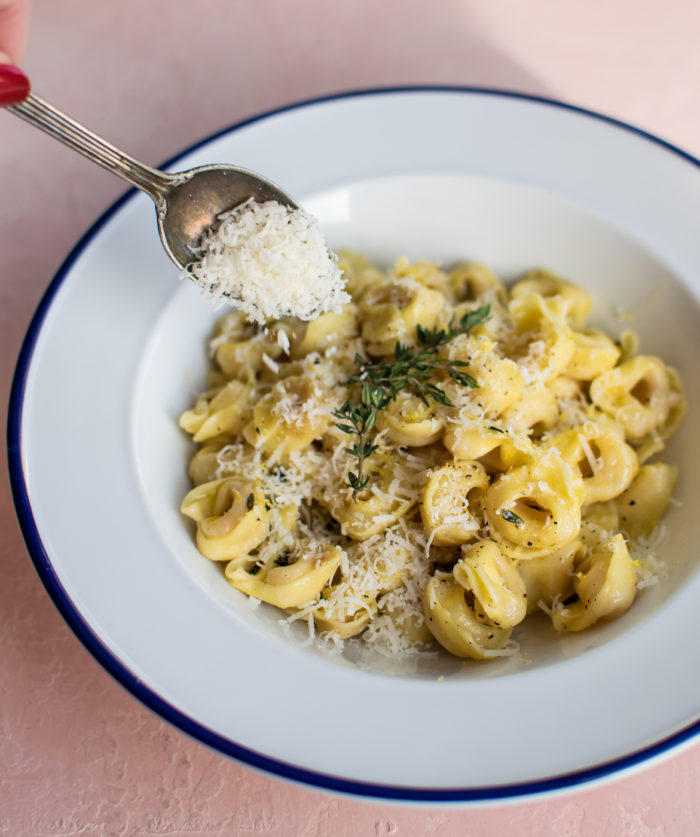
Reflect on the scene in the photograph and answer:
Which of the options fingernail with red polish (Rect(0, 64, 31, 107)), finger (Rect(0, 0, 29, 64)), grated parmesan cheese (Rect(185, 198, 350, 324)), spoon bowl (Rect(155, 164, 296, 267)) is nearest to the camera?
fingernail with red polish (Rect(0, 64, 31, 107))

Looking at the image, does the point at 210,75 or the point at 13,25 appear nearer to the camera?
the point at 13,25

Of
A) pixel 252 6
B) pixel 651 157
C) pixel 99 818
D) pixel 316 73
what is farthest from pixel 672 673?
A: pixel 252 6

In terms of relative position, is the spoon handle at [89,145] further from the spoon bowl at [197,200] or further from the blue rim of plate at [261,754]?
the blue rim of plate at [261,754]

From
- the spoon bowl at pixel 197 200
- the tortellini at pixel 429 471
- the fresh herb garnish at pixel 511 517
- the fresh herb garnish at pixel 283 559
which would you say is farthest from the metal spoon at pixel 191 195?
the fresh herb garnish at pixel 511 517

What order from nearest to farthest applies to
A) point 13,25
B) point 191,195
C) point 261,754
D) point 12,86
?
point 261,754 → point 12,86 → point 191,195 → point 13,25

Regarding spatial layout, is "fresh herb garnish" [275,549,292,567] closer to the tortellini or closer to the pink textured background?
the tortellini

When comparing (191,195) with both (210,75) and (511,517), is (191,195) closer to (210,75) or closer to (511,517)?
(511,517)

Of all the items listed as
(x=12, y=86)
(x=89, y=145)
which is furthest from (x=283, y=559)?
(x=12, y=86)

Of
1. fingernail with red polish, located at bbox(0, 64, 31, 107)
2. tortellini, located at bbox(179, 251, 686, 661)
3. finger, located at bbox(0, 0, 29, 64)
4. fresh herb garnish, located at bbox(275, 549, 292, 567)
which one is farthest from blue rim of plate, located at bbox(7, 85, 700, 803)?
finger, located at bbox(0, 0, 29, 64)
